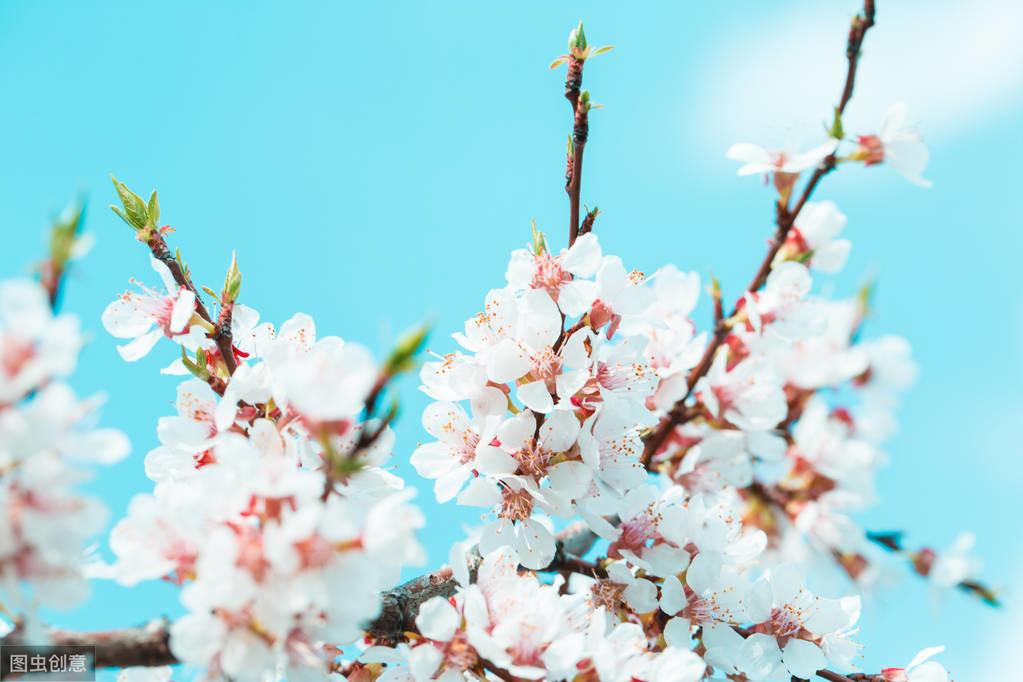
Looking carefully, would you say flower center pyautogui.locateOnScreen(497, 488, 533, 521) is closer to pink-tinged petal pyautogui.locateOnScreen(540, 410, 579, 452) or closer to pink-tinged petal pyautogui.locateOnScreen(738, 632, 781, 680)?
pink-tinged petal pyautogui.locateOnScreen(540, 410, 579, 452)

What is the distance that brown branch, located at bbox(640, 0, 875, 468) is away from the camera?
2.26 meters

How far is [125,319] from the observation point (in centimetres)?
234

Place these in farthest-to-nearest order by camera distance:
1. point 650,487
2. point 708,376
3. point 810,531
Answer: point 810,531 < point 708,376 < point 650,487

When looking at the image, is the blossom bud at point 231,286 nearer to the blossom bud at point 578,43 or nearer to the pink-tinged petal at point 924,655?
the blossom bud at point 578,43

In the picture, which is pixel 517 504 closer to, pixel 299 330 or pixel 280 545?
pixel 299 330

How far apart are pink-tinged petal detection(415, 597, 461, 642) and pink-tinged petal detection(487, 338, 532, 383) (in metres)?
0.59

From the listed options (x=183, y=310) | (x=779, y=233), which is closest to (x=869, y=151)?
(x=779, y=233)

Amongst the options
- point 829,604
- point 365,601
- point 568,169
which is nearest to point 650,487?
point 829,604

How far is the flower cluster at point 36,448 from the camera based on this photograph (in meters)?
1.28

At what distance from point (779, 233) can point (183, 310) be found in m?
1.74

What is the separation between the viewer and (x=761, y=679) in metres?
2.20

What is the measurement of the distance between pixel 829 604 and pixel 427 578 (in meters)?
1.06

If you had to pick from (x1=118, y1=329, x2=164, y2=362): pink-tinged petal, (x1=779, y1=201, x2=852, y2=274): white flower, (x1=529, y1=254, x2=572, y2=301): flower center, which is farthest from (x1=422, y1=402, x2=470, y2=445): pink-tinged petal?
(x1=779, y1=201, x2=852, y2=274): white flower

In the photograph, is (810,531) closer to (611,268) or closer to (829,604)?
(829,604)
